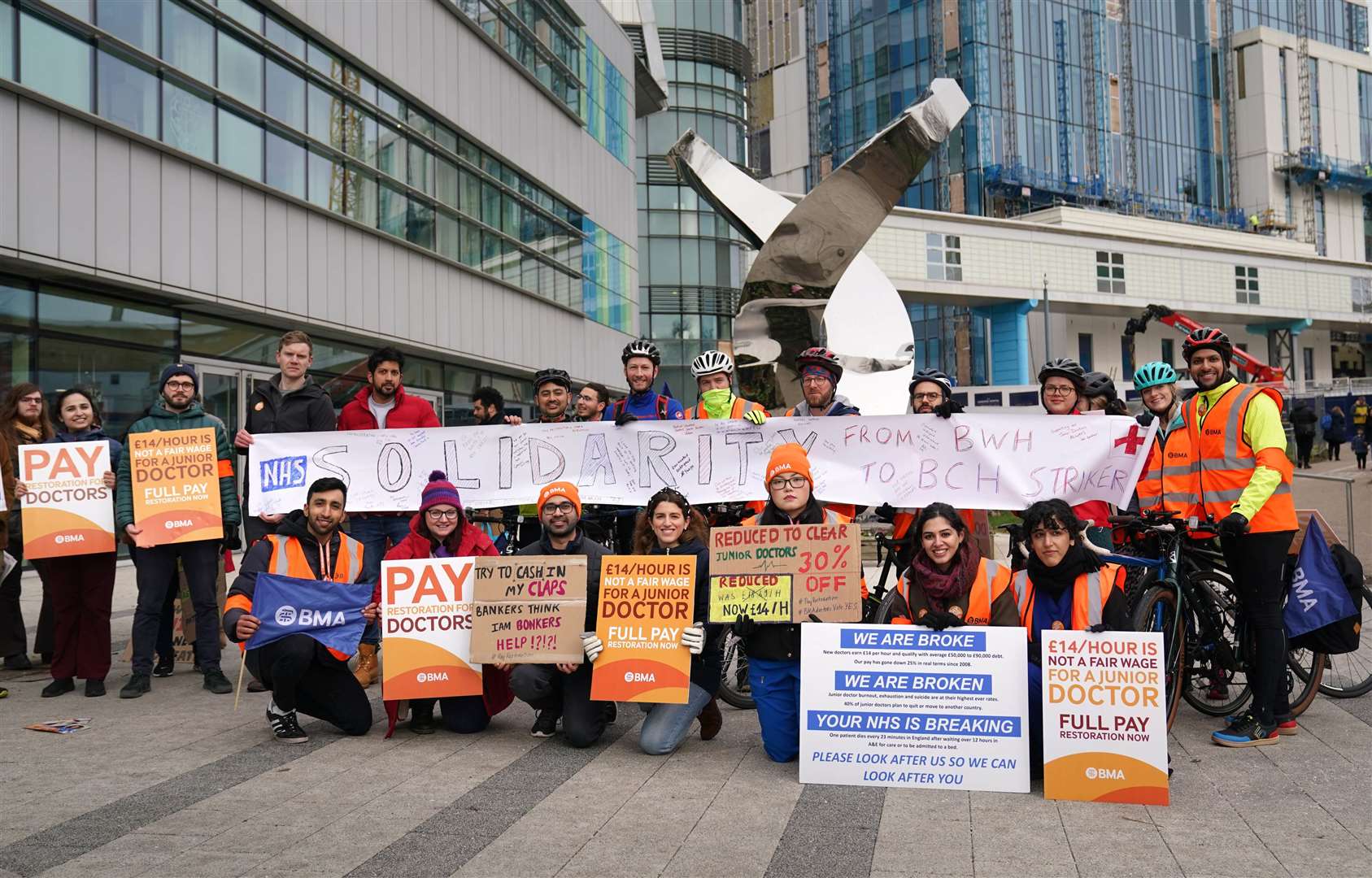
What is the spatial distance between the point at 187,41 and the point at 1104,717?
16.0 meters

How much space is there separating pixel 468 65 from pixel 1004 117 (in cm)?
5249

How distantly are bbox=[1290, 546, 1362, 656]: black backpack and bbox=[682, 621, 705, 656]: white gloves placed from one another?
3254 mm

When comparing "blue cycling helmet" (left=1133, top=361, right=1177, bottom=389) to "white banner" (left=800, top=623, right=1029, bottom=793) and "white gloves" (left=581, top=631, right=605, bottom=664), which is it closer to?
"white banner" (left=800, top=623, right=1029, bottom=793)

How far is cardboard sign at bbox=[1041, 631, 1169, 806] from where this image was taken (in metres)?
5.24

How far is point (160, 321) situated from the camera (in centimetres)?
1730

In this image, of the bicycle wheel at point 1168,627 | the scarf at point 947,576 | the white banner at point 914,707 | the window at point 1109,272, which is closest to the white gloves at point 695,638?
the white banner at point 914,707

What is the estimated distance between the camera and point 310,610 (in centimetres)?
663

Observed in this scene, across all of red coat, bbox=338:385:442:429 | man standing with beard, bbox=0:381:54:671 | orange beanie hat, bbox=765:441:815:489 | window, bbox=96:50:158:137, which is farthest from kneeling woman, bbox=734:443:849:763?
window, bbox=96:50:158:137

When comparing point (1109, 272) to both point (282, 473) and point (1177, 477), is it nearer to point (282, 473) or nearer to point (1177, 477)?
point (1177, 477)

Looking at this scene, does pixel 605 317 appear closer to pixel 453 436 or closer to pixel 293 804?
pixel 453 436

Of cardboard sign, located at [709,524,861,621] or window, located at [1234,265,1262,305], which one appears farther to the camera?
window, located at [1234,265,1262,305]

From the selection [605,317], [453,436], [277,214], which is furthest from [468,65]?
[453,436]

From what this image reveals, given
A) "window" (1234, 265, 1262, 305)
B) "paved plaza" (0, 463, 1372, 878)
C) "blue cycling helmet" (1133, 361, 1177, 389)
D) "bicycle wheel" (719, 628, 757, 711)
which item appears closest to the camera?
"paved plaza" (0, 463, 1372, 878)

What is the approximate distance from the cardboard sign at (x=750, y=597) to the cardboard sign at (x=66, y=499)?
14.5 ft
